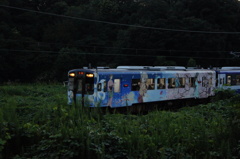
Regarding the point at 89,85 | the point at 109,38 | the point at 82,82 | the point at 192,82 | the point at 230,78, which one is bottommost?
the point at 230,78

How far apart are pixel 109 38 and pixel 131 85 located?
33.2 m

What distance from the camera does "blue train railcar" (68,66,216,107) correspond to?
15203 millimetres

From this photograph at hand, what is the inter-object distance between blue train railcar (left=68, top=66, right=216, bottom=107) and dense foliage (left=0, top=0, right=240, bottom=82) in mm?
15887

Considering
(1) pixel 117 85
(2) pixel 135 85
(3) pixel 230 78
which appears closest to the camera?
(1) pixel 117 85

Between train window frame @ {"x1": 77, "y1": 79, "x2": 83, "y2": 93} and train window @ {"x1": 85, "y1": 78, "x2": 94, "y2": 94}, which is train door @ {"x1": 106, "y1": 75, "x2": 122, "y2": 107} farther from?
train window frame @ {"x1": 77, "y1": 79, "x2": 83, "y2": 93}

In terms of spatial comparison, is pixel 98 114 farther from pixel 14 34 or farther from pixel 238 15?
pixel 238 15

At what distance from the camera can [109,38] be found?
1939 inches

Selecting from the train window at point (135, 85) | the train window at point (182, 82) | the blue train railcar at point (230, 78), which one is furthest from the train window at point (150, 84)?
the blue train railcar at point (230, 78)

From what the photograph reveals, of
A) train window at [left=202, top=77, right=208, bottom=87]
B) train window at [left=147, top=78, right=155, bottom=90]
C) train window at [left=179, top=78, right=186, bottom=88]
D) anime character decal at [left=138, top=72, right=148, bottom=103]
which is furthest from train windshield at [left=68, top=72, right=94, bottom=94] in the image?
train window at [left=202, top=77, right=208, bottom=87]

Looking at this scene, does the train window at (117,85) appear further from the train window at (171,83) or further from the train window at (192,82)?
the train window at (192,82)

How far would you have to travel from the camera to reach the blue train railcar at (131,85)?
15.2 metres

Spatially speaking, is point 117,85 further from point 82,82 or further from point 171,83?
point 171,83

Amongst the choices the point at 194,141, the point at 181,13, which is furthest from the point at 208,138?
the point at 181,13

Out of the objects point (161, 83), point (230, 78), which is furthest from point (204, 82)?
point (161, 83)
